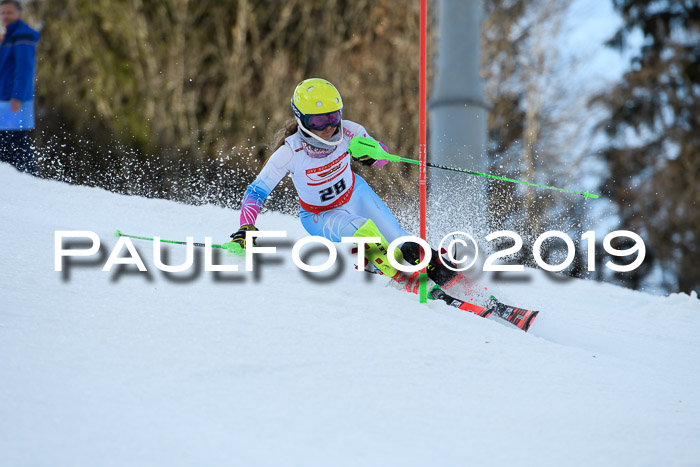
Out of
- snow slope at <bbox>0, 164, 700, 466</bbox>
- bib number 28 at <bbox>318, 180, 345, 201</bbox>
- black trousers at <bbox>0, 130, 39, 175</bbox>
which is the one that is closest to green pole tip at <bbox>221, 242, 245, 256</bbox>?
snow slope at <bbox>0, 164, 700, 466</bbox>

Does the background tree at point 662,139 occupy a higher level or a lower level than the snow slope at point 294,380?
higher

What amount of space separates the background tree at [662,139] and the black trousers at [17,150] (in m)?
12.2

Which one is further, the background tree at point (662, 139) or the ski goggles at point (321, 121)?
the background tree at point (662, 139)

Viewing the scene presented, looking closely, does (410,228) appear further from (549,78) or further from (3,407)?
(549,78)

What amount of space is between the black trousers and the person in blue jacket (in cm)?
1

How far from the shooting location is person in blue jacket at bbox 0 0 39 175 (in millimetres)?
5645

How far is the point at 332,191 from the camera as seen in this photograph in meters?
4.16

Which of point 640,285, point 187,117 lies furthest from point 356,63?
point 640,285

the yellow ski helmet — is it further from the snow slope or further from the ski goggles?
the snow slope

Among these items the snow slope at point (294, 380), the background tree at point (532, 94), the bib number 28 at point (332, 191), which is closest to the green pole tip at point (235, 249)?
the snow slope at point (294, 380)

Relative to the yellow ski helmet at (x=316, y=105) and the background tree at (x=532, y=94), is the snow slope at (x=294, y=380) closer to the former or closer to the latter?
the yellow ski helmet at (x=316, y=105)

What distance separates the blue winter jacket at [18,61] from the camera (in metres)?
5.65

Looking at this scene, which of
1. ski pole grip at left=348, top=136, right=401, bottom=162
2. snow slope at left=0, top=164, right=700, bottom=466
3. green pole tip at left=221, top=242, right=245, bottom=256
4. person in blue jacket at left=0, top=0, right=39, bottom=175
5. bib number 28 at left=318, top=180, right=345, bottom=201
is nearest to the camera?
snow slope at left=0, top=164, right=700, bottom=466

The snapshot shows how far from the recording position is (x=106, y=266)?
11.5 ft
